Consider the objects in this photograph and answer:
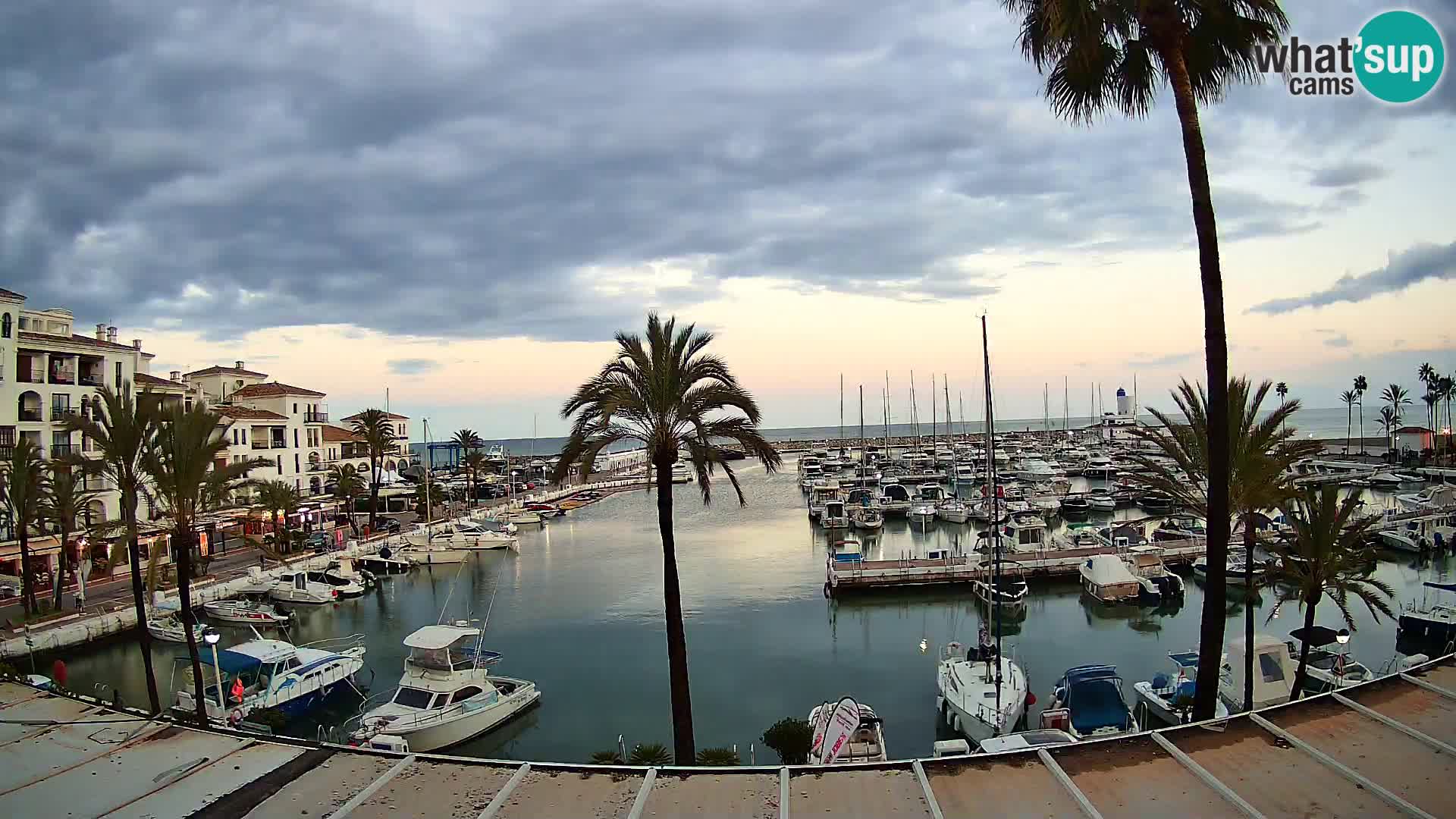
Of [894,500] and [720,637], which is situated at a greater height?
[894,500]

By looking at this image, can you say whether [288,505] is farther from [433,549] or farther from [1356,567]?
[1356,567]

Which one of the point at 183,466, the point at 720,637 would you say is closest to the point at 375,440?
the point at 720,637

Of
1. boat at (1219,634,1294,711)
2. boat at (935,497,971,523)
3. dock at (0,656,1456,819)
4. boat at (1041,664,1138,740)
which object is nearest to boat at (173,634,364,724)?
dock at (0,656,1456,819)

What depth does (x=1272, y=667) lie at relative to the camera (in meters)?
18.5

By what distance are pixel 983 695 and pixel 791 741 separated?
562 centimetres

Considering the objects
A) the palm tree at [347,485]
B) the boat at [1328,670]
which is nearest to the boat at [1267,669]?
the boat at [1328,670]

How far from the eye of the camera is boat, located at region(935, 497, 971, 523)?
6166 cm

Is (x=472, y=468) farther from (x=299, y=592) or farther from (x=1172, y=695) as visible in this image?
(x=1172, y=695)

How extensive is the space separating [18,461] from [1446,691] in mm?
40705

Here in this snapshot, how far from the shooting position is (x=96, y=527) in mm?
20719

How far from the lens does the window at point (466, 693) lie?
22.6 m

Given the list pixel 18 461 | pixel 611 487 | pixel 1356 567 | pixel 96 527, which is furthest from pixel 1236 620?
pixel 611 487

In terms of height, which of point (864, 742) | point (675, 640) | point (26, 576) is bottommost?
point (864, 742)

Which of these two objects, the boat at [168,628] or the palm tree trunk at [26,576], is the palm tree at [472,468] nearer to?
the boat at [168,628]
